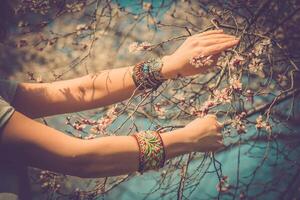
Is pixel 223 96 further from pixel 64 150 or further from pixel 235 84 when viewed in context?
pixel 64 150

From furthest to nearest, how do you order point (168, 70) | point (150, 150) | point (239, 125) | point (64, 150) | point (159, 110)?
point (159, 110), point (239, 125), point (168, 70), point (150, 150), point (64, 150)

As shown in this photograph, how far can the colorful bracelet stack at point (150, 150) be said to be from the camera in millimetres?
1445

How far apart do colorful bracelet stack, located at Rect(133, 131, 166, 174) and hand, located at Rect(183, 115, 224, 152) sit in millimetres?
116

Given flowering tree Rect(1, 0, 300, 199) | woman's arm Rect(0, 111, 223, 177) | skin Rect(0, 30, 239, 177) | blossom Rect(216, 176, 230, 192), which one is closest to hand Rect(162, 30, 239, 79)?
skin Rect(0, 30, 239, 177)

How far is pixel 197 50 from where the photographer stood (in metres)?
1.76

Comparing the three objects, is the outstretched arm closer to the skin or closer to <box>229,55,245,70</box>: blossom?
the skin

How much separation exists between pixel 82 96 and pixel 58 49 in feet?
7.51

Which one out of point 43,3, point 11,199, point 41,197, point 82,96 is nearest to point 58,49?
point 43,3

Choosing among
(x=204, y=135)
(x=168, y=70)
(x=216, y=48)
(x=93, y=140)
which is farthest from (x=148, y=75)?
(x=93, y=140)

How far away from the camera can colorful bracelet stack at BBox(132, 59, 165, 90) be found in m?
1.90

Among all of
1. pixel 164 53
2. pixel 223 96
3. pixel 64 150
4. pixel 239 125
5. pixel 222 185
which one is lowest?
Answer: pixel 64 150

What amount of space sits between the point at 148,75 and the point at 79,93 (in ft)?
1.22

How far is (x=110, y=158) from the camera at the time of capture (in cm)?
138

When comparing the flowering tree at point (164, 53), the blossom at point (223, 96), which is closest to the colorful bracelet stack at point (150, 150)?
the blossom at point (223, 96)
